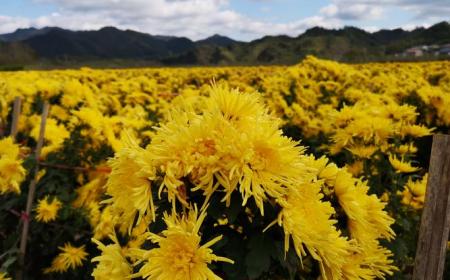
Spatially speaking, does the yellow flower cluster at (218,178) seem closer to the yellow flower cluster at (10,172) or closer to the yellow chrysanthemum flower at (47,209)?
the yellow flower cluster at (10,172)

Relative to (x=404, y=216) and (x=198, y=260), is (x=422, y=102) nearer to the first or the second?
(x=404, y=216)

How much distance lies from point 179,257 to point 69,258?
2.65 metres

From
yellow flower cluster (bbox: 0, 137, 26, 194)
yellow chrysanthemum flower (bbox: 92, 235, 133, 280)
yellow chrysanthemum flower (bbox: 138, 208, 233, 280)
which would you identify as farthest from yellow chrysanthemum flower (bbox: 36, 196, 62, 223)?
yellow chrysanthemum flower (bbox: 138, 208, 233, 280)

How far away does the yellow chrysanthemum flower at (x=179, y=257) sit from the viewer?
1341 mm

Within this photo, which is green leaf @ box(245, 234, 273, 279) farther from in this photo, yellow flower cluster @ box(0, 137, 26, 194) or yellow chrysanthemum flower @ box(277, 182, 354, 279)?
yellow flower cluster @ box(0, 137, 26, 194)

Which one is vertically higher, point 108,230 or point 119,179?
point 119,179

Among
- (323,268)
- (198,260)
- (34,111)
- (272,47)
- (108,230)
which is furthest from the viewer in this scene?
(272,47)

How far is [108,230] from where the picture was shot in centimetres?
341

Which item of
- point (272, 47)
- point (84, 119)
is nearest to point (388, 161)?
point (84, 119)

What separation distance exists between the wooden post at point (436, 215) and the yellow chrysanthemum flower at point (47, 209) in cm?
269

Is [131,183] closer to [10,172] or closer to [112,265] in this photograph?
[112,265]

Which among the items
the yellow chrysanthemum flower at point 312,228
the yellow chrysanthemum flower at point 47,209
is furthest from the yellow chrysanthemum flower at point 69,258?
the yellow chrysanthemum flower at point 312,228

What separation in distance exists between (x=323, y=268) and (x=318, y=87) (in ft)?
19.6

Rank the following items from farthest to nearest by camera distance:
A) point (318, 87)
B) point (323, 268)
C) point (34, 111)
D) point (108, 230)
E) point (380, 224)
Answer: point (318, 87) → point (34, 111) → point (108, 230) → point (380, 224) → point (323, 268)
